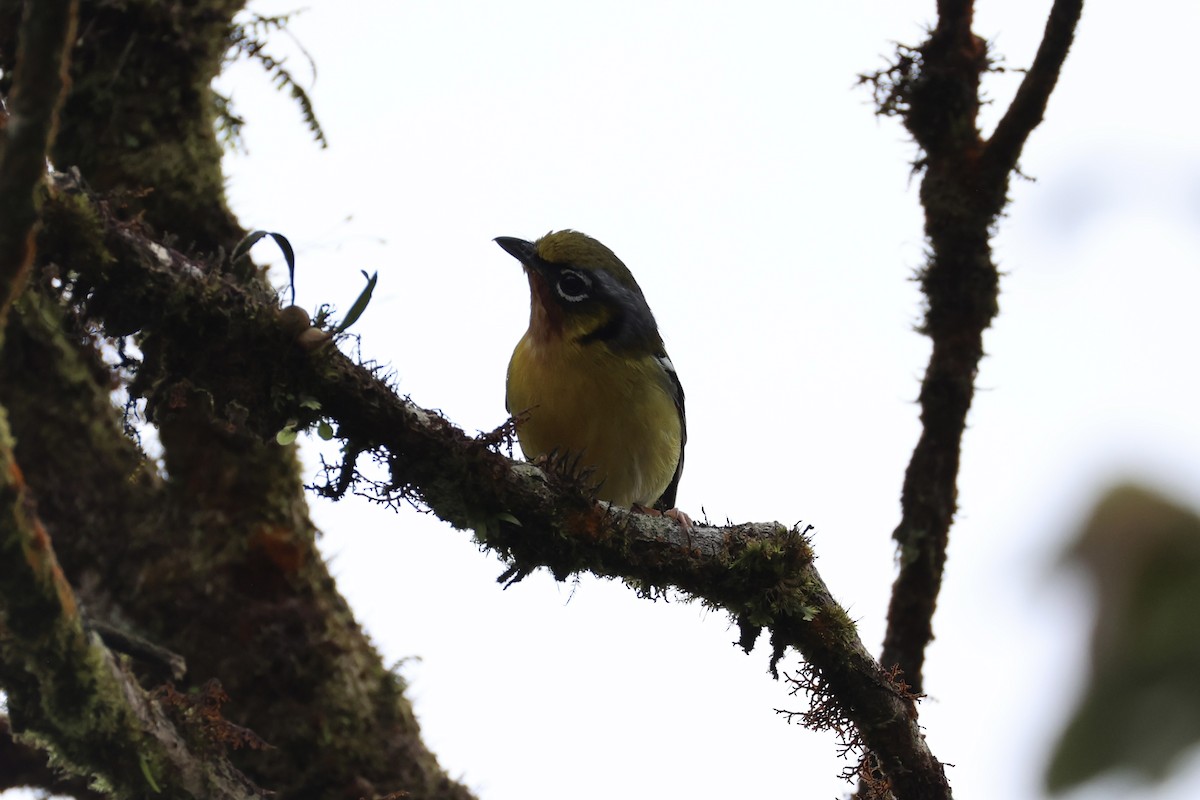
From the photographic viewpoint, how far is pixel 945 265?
6.06 meters

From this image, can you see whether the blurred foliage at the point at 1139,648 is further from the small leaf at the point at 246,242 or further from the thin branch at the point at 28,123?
the small leaf at the point at 246,242

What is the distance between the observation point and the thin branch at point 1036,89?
5301 millimetres

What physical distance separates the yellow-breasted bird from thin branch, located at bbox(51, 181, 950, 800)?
4.74ft

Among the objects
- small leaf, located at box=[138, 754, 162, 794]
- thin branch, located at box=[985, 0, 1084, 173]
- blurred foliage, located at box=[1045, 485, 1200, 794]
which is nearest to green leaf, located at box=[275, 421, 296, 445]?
small leaf, located at box=[138, 754, 162, 794]

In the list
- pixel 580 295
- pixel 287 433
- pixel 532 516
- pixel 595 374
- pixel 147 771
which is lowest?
pixel 147 771

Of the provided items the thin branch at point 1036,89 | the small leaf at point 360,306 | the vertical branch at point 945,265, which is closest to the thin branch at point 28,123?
the small leaf at point 360,306

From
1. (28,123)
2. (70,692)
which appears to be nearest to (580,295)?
(70,692)

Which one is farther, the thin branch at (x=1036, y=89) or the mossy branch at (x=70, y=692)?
the thin branch at (x=1036, y=89)

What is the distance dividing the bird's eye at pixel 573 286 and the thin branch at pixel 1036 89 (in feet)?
7.14

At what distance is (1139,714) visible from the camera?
55.6 inches

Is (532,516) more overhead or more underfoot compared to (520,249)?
more underfoot

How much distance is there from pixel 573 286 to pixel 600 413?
A: 94 centimetres

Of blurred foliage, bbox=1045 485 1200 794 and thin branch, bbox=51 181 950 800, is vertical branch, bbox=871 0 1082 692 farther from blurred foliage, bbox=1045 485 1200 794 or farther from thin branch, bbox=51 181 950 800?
blurred foliage, bbox=1045 485 1200 794

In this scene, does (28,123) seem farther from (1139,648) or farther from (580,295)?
(580,295)
